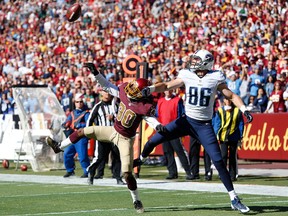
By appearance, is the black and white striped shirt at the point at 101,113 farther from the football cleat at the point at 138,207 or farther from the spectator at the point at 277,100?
the football cleat at the point at 138,207

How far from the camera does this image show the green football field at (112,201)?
11898 mm

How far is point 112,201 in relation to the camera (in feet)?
43.6

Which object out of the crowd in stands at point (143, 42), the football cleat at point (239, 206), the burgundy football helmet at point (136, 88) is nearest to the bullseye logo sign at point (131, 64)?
the crowd in stands at point (143, 42)

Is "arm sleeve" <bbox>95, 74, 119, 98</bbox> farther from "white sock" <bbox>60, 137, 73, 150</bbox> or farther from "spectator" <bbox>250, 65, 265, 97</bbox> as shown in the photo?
"spectator" <bbox>250, 65, 265, 97</bbox>

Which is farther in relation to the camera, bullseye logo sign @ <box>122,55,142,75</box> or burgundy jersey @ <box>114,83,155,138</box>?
bullseye logo sign @ <box>122,55,142,75</box>

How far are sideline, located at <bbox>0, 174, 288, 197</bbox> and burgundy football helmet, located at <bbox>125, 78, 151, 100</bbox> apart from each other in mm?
2909

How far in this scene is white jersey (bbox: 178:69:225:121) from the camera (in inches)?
484

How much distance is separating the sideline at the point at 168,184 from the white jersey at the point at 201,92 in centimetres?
237

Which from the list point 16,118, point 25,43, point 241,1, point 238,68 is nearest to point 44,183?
point 16,118

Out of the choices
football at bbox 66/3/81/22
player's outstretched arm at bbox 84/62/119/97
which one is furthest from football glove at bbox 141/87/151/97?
football at bbox 66/3/81/22

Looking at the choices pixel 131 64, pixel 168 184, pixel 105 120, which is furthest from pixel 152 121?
pixel 131 64

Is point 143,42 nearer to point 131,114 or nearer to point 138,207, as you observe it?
point 131,114

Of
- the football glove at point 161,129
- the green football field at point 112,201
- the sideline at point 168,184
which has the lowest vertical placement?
the sideline at point 168,184

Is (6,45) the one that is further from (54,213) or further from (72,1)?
(54,213)
